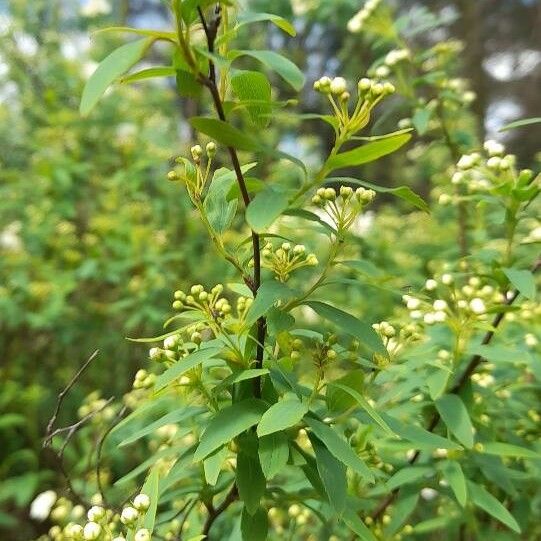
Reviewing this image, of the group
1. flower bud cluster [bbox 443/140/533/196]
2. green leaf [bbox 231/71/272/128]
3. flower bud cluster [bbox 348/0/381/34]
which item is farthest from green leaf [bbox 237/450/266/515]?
flower bud cluster [bbox 348/0/381/34]

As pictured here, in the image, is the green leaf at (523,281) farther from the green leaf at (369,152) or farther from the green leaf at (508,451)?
the green leaf at (369,152)

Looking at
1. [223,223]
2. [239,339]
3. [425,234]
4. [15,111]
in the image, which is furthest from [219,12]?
[15,111]

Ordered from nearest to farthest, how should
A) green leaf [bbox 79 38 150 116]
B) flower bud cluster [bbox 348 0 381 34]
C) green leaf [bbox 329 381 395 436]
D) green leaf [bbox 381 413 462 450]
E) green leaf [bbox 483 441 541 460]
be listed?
green leaf [bbox 79 38 150 116], green leaf [bbox 329 381 395 436], green leaf [bbox 381 413 462 450], green leaf [bbox 483 441 541 460], flower bud cluster [bbox 348 0 381 34]

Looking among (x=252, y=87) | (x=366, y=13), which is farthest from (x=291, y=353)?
(x=366, y=13)

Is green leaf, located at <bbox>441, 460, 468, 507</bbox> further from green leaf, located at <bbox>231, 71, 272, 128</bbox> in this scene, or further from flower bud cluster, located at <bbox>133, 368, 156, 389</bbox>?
green leaf, located at <bbox>231, 71, 272, 128</bbox>

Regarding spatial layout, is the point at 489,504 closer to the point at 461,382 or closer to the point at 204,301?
the point at 461,382

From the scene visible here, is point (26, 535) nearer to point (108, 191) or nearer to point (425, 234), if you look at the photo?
point (108, 191)
